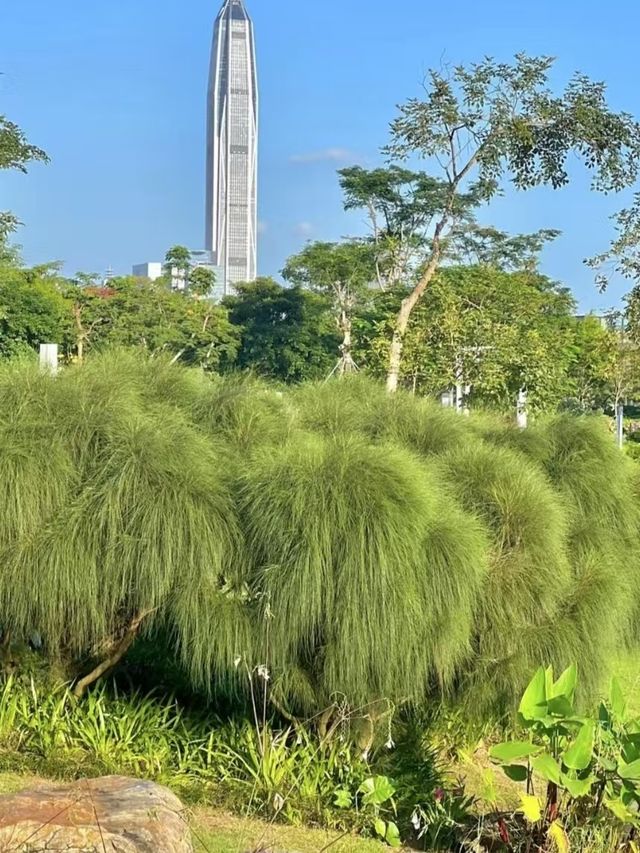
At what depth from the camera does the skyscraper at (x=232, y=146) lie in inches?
3342

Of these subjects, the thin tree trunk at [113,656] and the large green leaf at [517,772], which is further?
the thin tree trunk at [113,656]

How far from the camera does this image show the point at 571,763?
2.55 m

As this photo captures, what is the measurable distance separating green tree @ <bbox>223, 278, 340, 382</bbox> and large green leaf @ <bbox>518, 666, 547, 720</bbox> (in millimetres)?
19920

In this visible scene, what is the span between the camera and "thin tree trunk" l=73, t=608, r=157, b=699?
3.74 m

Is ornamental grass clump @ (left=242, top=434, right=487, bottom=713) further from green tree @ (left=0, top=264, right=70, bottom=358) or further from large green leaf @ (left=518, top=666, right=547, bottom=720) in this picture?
green tree @ (left=0, top=264, right=70, bottom=358)

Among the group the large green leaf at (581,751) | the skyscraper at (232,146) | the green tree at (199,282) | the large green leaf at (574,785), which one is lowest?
the large green leaf at (574,785)

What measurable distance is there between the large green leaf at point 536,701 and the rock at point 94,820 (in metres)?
0.89

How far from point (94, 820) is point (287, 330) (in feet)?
76.6

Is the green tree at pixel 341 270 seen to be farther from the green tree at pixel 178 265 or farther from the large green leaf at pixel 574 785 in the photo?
the large green leaf at pixel 574 785

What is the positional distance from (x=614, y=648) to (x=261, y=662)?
167cm

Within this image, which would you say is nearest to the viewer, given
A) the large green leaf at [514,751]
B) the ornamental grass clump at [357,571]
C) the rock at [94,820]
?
the rock at [94,820]

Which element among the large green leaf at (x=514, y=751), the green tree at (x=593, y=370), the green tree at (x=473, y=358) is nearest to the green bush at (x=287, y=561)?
the large green leaf at (x=514, y=751)

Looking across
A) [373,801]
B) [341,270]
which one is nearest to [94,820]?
[373,801]

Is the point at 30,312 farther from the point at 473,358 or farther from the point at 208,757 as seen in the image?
the point at 208,757
